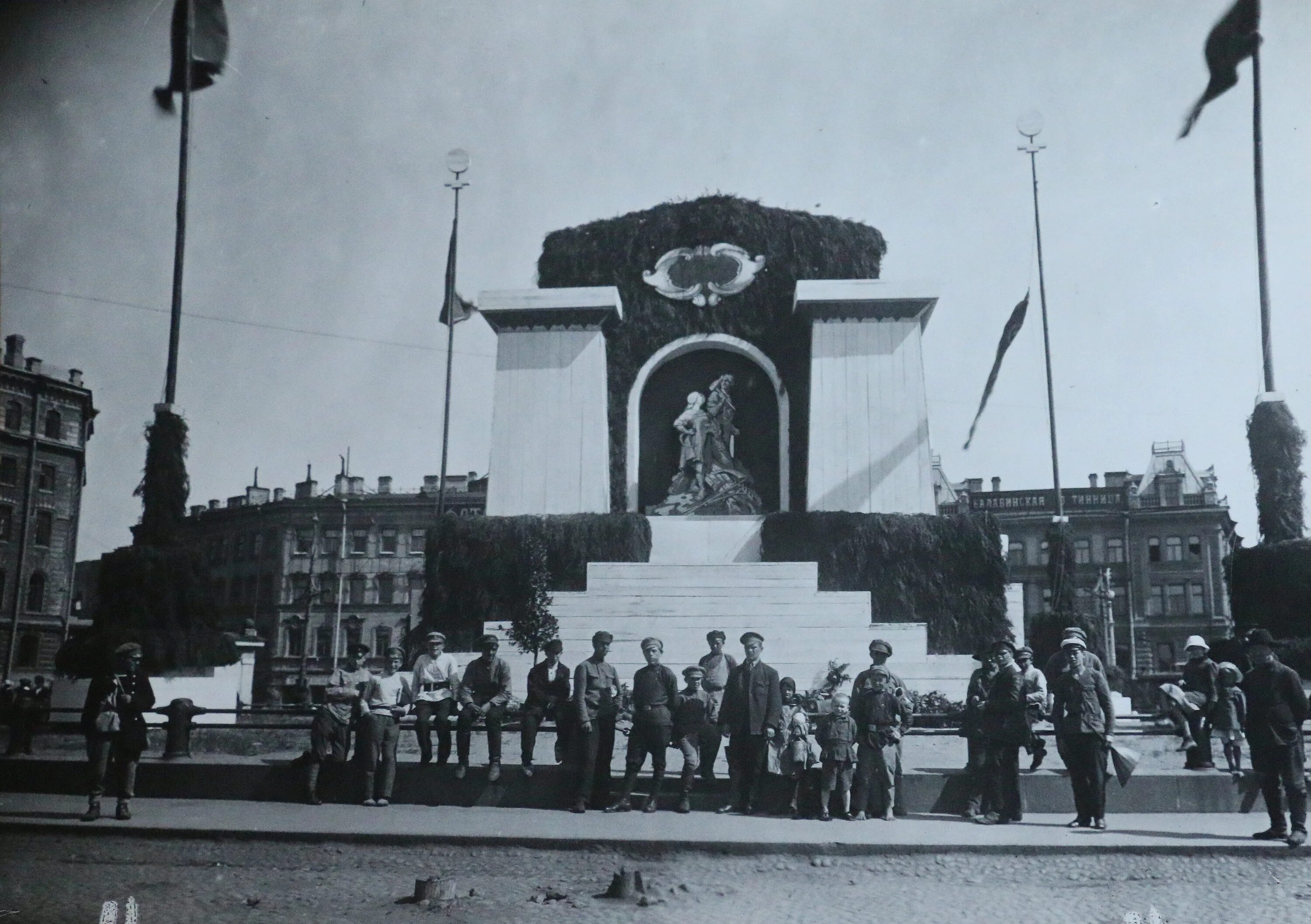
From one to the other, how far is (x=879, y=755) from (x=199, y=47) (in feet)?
25.6

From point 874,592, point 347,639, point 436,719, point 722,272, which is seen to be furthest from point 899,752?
point 347,639

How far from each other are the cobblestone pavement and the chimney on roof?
4581mm

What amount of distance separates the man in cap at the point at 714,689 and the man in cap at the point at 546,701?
3.54 feet

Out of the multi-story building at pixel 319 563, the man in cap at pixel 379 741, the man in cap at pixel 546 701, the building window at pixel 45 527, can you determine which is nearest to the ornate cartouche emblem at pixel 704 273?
the multi-story building at pixel 319 563

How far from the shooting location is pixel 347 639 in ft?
107

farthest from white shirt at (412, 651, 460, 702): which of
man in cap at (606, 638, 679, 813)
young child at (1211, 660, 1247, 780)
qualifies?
young child at (1211, 660, 1247, 780)

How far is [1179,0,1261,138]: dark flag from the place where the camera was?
336 inches

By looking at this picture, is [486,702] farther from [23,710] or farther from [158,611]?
[158,611]

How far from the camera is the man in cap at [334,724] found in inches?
338

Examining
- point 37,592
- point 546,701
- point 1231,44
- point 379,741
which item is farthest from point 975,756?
point 37,592

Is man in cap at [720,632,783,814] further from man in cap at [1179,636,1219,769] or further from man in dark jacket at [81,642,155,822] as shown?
man in dark jacket at [81,642,155,822]

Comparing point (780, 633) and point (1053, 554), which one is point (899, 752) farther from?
point (1053, 554)

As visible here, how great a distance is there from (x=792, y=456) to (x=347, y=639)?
18.8 meters

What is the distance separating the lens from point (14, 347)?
996 cm
